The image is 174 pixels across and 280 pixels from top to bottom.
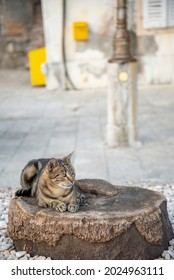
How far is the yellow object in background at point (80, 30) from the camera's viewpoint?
12.1 meters

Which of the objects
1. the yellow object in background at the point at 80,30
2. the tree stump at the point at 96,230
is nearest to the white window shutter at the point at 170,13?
the yellow object in background at the point at 80,30

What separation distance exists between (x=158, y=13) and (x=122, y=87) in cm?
597

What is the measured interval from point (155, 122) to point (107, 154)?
7.18 ft

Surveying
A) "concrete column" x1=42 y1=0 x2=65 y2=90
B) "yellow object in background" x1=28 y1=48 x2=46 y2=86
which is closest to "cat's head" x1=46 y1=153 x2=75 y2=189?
"concrete column" x1=42 y1=0 x2=65 y2=90

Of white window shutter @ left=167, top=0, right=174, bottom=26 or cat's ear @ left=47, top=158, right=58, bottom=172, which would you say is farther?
white window shutter @ left=167, top=0, right=174, bottom=26

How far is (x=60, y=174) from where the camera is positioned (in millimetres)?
3475

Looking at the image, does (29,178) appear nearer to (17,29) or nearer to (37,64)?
(37,64)

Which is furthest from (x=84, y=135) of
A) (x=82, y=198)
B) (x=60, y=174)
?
(x=60, y=174)

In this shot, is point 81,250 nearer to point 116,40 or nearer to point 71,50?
point 116,40

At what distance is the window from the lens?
12.4 meters

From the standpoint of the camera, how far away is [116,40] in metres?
7.10

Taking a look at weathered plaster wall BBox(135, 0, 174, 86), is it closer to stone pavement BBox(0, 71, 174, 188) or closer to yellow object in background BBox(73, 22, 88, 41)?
stone pavement BBox(0, 71, 174, 188)

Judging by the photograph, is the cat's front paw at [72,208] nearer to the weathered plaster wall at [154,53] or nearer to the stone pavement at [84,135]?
the stone pavement at [84,135]

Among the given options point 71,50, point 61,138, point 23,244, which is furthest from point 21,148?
point 71,50
